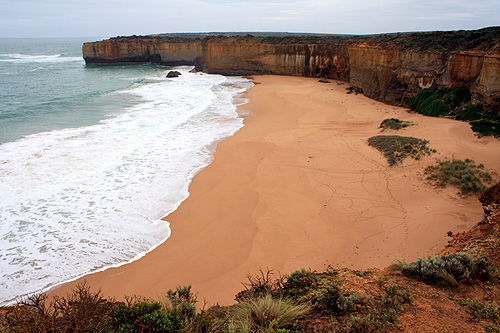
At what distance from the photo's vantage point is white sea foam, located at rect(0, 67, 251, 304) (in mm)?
6977

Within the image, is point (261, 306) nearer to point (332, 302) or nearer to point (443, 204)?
point (332, 302)

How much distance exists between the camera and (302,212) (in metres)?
8.52

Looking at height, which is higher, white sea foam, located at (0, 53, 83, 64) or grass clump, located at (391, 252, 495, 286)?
white sea foam, located at (0, 53, 83, 64)

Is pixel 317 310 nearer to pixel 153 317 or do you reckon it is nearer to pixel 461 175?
pixel 153 317

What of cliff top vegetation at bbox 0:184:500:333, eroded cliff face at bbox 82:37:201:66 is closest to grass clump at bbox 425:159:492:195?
cliff top vegetation at bbox 0:184:500:333

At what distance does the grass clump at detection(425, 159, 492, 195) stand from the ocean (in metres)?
7.72

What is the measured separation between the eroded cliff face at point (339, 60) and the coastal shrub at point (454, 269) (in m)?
12.4

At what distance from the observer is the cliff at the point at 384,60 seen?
1506 centimetres

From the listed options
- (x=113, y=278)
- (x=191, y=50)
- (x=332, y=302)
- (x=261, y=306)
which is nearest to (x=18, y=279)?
(x=113, y=278)

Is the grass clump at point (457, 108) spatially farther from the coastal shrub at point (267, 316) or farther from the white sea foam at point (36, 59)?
the white sea foam at point (36, 59)

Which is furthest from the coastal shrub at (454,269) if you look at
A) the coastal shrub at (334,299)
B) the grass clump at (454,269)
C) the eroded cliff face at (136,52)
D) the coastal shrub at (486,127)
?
the eroded cliff face at (136,52)

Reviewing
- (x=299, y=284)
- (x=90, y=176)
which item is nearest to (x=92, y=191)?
(x=90, y=176)

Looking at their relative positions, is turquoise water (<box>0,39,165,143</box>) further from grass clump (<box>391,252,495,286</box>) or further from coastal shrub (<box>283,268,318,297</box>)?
grass clump (<box>391,252,495,286</box>)

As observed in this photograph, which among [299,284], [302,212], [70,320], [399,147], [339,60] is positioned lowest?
[302,212]
